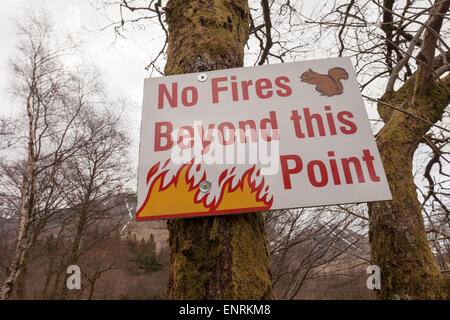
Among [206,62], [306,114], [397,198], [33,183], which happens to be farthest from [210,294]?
[33,183]

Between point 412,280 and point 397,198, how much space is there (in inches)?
21.9

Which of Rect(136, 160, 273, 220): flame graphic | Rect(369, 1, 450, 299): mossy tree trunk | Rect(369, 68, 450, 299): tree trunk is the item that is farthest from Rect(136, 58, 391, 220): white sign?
Rect(369, 68, 450, 299): tree trunk

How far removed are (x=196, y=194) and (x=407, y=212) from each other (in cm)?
165

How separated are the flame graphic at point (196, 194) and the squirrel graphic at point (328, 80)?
47cm

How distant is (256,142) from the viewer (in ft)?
2.90

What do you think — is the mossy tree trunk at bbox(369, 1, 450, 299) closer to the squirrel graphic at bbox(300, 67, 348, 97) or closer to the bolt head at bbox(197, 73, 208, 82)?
the squirrel graphic at bbox(300, 67, 348, 97)

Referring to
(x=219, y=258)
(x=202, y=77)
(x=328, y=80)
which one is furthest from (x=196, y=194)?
(x=328, y=80)

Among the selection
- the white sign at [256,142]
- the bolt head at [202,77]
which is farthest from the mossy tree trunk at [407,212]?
the bolt head at [202,77]

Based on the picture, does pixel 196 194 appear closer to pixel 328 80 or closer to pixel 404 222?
pixel 328 80

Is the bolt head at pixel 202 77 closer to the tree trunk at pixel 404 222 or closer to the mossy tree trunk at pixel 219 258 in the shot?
the mossy tree trunk at pixel 219 258

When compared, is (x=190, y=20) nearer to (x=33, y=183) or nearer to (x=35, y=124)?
(x=33, y=183)

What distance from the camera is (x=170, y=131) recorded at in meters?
0.92

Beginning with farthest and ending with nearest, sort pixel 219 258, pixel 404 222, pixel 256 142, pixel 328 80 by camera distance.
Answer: pixel 404 222, pixel 328 80, pixel 256 142, pixel 219 258

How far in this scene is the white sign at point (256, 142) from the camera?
81cm
